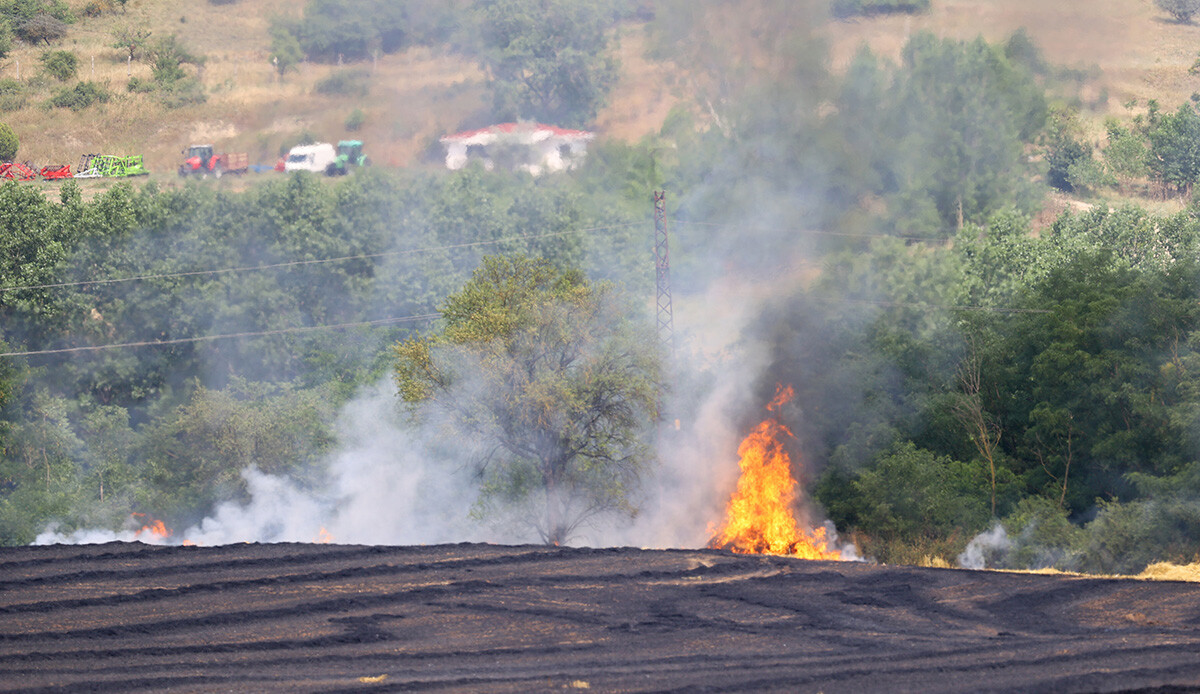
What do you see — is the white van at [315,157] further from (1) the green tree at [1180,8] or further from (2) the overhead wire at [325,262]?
(1) the green tree at [1180,8]

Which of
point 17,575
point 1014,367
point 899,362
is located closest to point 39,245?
point 17,575

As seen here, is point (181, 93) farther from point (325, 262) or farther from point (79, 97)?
point (325, 262)

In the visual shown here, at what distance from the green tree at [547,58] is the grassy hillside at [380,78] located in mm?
1049

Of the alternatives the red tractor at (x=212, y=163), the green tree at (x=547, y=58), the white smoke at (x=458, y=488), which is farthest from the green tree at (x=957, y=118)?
the red tractor at (x=212, y=163)

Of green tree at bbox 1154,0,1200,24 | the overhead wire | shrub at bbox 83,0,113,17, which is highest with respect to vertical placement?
shrub at bbox 83,0,113,17

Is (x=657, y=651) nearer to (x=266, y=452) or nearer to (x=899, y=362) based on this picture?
(x=899, y=362)

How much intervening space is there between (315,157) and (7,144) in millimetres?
15805

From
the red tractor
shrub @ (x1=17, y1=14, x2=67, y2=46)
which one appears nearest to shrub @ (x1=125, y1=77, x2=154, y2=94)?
shrub @ (x1=17, y1=14, x2=67, y2=46)

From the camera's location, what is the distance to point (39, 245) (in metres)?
47.8

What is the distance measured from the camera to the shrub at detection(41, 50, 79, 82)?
62188mm

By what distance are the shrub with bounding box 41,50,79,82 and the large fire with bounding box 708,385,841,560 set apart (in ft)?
150

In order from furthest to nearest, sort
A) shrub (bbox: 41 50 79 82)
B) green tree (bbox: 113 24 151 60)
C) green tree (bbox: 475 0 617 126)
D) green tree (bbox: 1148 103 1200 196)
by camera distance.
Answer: green tree (bbox: 113 24 151 60) → shrub (bbox: 41 50 79 82) → green tree (bbox: 475 0 617 126) → green tree (bbox: 1148 103 1200 196)

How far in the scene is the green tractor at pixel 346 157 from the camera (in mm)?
53406

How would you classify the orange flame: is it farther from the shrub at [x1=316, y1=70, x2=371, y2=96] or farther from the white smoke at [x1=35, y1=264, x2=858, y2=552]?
the shrub at [x1=316, y1=70, x2=371, y2=96]
